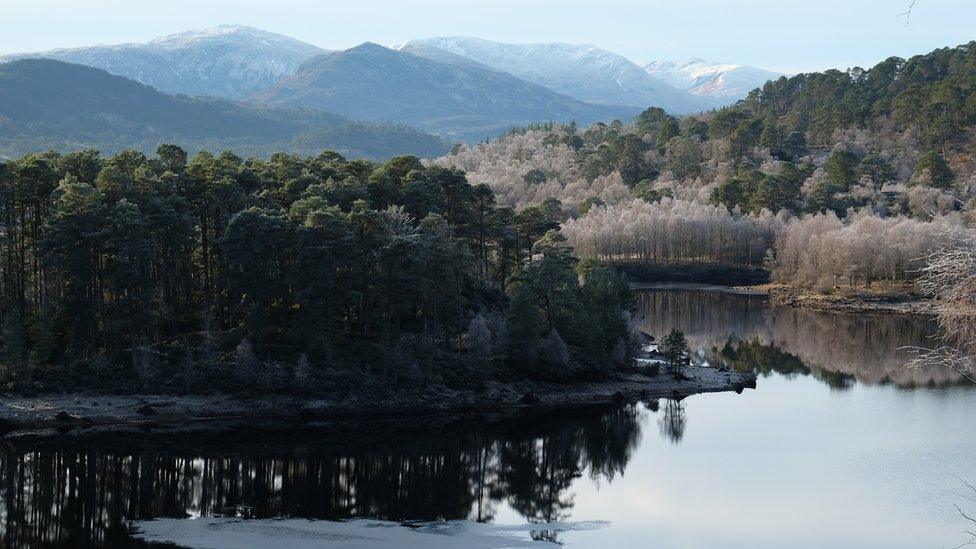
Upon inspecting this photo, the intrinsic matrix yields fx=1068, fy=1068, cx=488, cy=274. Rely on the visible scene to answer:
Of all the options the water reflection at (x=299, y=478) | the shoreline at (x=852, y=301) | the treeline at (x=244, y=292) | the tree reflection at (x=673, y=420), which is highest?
the treeline at (x=244, y=292)

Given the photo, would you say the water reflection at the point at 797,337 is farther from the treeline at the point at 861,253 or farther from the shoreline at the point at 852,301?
the treeline at the point at 861,253

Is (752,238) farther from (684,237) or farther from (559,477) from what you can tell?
(559,477)

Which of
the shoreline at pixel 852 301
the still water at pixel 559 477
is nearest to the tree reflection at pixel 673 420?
the still water at pixel 559 477

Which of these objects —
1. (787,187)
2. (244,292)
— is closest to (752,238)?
(787,187)

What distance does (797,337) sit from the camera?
291 feet

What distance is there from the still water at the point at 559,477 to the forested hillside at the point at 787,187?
58.4 metres

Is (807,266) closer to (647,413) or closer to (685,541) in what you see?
(647,413)

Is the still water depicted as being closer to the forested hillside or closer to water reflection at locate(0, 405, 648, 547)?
water reflection at locate(0, 405, 648, 547)

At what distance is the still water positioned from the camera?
36625 mm

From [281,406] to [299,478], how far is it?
40.0ft

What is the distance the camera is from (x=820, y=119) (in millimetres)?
188500

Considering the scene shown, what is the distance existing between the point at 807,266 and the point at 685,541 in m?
89.7

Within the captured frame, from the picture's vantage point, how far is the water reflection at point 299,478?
37.3 m

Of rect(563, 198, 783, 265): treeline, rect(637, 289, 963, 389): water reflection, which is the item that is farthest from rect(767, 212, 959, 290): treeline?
rect(563, 198, 783, 265): treeline
